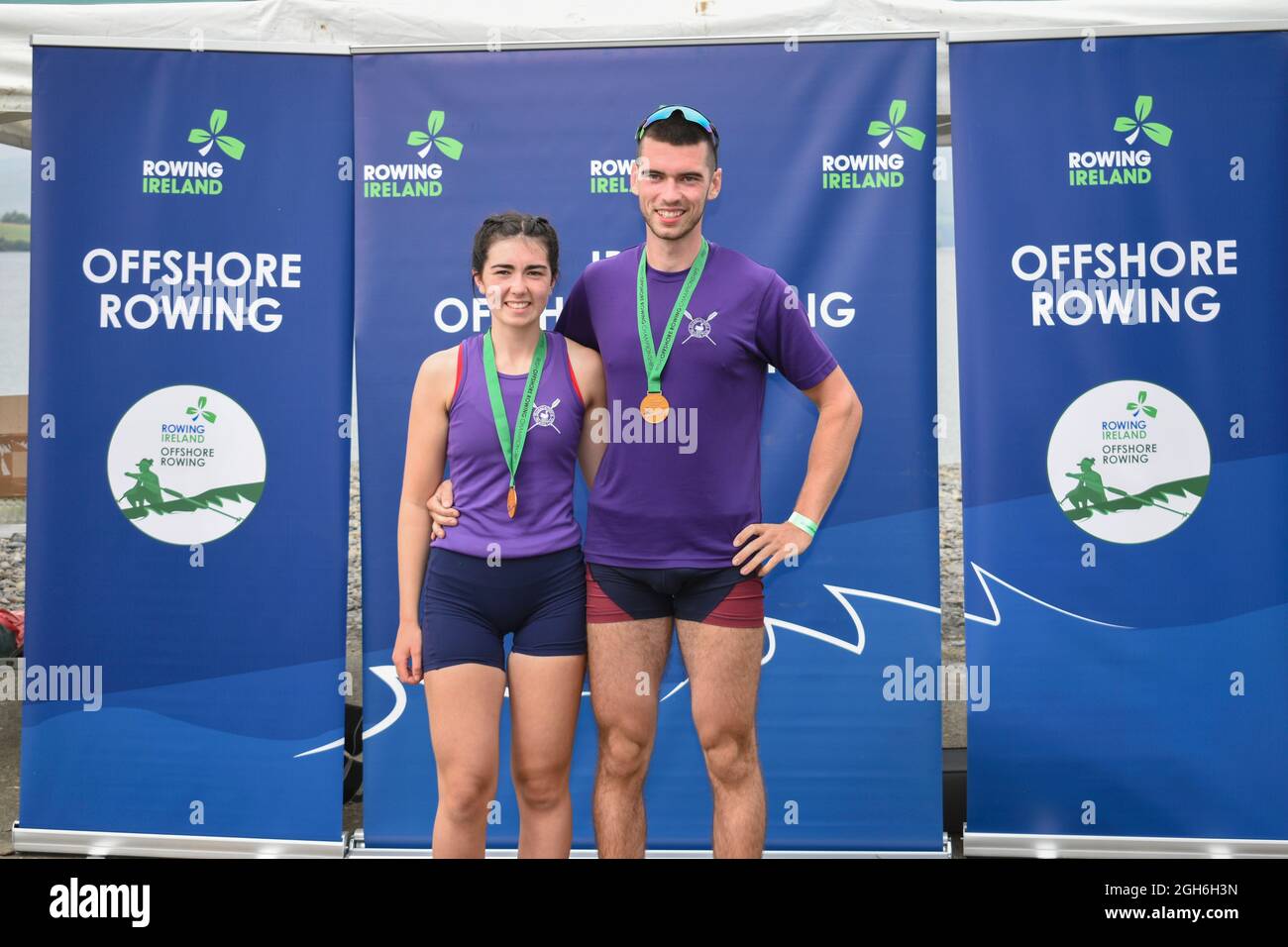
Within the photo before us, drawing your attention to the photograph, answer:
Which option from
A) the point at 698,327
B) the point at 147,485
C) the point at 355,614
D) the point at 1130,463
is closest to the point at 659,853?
the point at 698,327

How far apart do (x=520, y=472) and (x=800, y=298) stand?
131cm

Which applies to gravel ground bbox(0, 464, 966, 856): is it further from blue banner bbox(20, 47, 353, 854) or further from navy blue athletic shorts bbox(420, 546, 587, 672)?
navy blue athletic shorts bbox(420, 546, 587, 672)

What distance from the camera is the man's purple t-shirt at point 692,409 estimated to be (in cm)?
306

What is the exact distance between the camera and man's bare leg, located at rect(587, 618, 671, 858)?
3053 mm

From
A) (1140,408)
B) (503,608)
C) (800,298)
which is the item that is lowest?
(503,608)

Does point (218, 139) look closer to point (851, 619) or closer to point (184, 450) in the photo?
point (184, 450)

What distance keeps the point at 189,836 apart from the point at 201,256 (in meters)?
1.98

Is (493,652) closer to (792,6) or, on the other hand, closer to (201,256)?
(201,256)

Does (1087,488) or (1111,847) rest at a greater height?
(1087,488)

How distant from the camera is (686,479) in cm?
308

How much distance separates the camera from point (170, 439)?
3.97m
